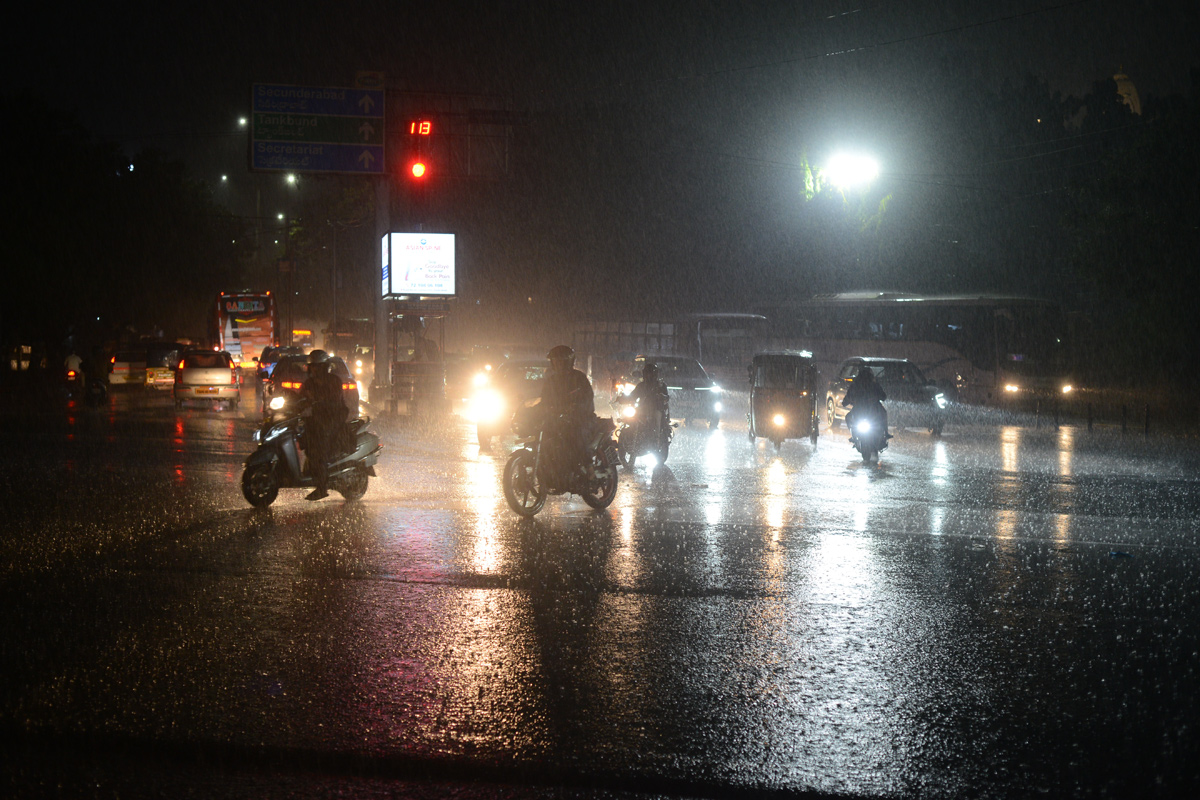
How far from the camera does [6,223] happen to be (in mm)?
37969

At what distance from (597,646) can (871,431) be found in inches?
477

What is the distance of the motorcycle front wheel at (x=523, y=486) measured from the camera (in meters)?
10.9

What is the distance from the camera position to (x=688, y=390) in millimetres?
25547

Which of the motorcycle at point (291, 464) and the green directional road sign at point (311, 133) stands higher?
the green directional road sign at point (311, 133)

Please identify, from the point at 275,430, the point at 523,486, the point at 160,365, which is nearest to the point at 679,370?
the point at 523,486

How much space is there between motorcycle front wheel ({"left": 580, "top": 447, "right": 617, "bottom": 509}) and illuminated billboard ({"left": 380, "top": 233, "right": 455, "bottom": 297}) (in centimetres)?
2926

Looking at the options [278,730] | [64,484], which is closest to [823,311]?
[64,484]

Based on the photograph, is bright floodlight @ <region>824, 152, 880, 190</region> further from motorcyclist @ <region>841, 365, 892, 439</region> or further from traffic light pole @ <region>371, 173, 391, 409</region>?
traffic light pole @ <region>371, 173, 391, 409</region>

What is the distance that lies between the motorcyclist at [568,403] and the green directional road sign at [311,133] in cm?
1833

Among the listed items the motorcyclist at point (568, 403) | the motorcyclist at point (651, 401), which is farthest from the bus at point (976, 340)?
A: the motorcyclist at point (568, 403)

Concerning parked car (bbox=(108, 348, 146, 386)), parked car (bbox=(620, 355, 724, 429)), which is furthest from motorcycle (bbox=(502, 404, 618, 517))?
parked car (bbox=(108, 348, 146, 386))

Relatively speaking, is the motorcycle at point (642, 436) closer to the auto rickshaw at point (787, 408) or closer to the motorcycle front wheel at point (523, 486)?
the auto rickshaw at point (787, 408)

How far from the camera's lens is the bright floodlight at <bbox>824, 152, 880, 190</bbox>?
2006cm

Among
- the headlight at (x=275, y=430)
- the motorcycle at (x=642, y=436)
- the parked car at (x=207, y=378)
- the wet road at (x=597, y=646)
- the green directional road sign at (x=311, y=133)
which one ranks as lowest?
the wet road at (x=597, y=646)
